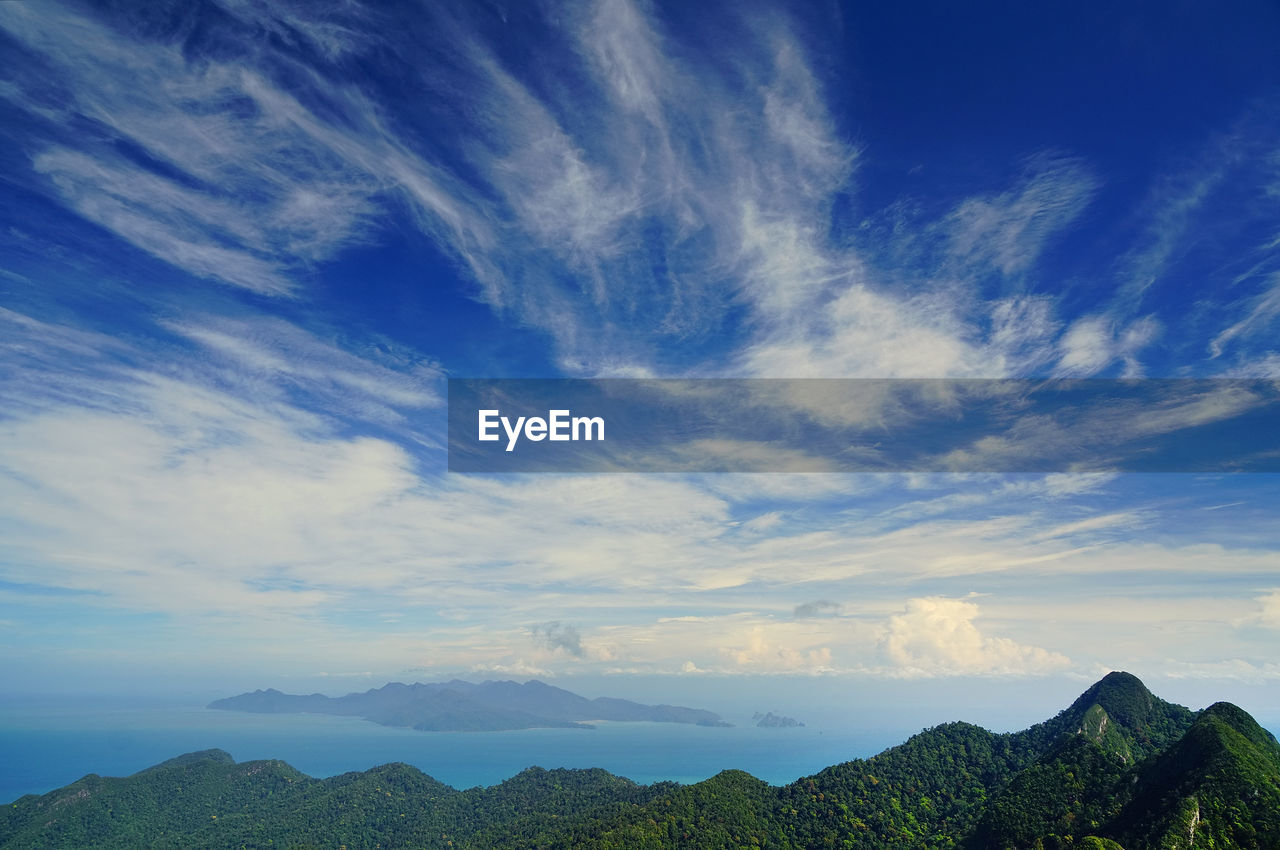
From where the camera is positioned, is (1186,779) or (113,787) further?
(113,787)

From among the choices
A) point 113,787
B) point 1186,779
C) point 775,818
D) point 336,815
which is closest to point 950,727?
point 775,818

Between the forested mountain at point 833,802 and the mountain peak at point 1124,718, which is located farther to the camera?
the mountain peak at point 1124,718

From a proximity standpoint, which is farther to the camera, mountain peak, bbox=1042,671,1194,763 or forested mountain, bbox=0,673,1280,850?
mountain peak, bbox=1042,671,1194,763

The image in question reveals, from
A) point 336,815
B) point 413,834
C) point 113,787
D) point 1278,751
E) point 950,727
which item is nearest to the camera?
point 1278,751

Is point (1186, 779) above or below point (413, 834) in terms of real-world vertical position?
above

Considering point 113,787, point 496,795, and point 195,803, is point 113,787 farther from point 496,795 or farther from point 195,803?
point 496,795

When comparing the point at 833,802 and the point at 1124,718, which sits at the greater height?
the point at 1124,718

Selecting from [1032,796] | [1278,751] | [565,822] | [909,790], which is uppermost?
[1278,751]

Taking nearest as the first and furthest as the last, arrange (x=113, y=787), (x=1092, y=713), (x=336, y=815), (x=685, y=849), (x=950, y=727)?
1. (x=685, y=849)
2. (x=1092, y=713)
3. (x=950, y=727)
4. (x=336, y=815)
5. (x=113, y=787)
